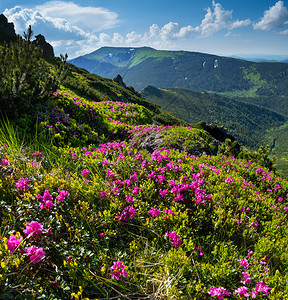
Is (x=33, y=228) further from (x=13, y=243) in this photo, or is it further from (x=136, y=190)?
(x=136, y=190)

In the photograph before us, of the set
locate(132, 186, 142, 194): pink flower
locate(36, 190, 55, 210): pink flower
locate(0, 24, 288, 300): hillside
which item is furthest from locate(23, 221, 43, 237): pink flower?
locate(132, 186, 142, 194): pink flower

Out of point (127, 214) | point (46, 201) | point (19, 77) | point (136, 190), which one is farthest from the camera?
point (19, 77)

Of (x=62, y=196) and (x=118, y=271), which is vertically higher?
(x=62, y=196)

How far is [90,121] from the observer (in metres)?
13.0

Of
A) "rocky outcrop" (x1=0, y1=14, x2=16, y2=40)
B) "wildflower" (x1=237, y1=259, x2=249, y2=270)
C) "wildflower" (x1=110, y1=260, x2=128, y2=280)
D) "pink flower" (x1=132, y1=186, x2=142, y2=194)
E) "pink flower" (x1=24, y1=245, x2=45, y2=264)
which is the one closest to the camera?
"pink flower" (x1=24, y1=245, x2=45, y2=264)

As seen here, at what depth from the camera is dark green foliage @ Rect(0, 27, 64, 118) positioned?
294 inches

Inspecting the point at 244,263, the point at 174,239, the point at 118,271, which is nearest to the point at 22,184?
the point at 118,271

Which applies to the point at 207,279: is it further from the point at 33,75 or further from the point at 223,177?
the point at 33,75

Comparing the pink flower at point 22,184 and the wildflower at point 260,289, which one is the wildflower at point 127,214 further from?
the wildflower at point 260,289

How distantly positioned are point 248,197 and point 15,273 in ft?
14.5

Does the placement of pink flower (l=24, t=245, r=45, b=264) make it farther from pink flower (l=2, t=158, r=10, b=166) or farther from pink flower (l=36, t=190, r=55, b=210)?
pink flower (l=2, t=158, r=10, b=166)

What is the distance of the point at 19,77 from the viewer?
7.75 meters

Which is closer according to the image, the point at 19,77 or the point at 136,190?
the point at 136,190

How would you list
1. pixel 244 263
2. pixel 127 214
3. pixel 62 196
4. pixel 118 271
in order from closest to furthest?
1. pixel 118 271
2. pixel 244 263
3. pixel 62 196
4. pixel 127 214
